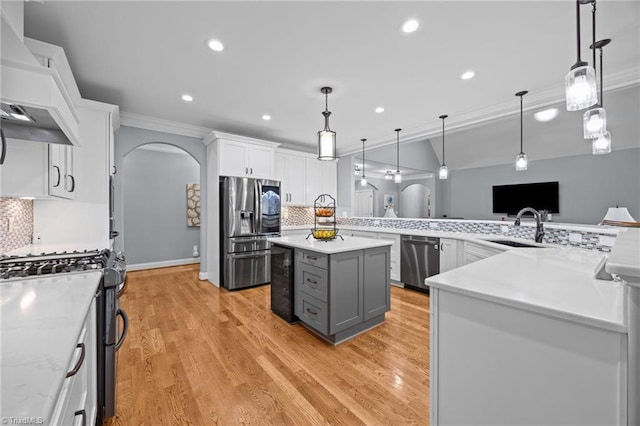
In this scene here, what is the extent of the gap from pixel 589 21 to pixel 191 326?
443cm

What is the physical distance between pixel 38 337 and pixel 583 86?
247 cm

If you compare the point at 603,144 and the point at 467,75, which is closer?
the point at 603,144

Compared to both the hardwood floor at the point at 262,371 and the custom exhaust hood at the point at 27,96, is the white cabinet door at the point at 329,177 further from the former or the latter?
the custom exhaust hood at the point at 27,96

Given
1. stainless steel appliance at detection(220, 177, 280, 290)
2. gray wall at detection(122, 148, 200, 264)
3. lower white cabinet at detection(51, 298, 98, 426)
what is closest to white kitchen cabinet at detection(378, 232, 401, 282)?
stainless steel appliance at detection(220, 177, 280, 290)

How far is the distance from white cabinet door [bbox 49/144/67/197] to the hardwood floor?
1492 millimetres

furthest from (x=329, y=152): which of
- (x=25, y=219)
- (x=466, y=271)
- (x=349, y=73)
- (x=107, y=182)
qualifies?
(x=25, y=219)

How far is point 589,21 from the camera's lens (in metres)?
1.89

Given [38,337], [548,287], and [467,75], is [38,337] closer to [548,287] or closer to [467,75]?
[548,287]

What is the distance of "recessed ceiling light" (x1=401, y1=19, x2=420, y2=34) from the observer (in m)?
1.93

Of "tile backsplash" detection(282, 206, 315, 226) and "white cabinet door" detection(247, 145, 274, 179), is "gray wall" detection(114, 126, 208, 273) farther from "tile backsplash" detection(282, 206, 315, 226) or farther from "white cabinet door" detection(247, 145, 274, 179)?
"tile backsplash" detection(282, 206, 315, 226)

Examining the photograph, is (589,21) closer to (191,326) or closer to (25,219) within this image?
(191,326)

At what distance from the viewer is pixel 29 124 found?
1.39 metres

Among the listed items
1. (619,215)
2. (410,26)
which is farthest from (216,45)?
(619,215)

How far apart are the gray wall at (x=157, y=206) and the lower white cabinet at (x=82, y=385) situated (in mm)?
4680
